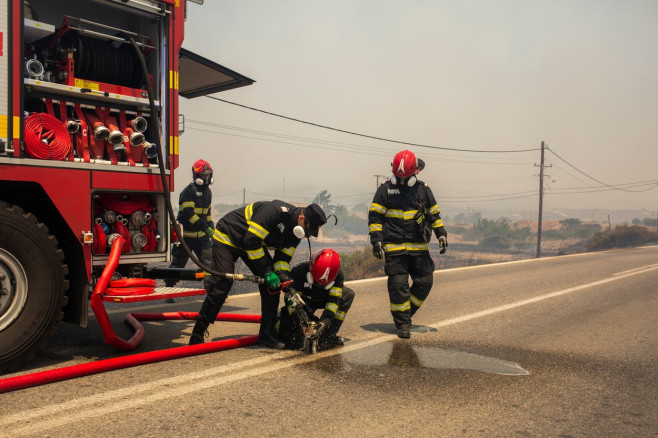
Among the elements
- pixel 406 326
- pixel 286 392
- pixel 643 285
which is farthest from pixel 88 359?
pixel 643 285

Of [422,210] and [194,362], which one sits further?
[422,210]

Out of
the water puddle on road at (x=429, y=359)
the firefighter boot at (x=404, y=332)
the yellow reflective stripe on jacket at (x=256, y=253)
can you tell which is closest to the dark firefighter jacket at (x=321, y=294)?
the water puddle on road at (x=429, y=359)

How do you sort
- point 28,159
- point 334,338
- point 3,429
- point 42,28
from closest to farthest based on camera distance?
point 3,429, point 28,159, point 42,28, point 334,338

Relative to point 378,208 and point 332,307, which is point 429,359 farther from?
point 378,208

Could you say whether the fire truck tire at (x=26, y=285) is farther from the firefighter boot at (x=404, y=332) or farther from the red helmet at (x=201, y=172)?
the red helmet at (x=201, y=172)

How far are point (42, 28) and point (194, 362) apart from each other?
284cm

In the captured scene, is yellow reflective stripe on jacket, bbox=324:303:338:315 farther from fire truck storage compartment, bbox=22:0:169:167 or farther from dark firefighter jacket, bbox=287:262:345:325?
fire truck storage compartment, bbox=22:0:169:167

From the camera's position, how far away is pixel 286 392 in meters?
3.75

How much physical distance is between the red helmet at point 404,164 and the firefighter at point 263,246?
1475 mm

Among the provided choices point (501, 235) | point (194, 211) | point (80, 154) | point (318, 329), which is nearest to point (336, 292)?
point (318, 329)

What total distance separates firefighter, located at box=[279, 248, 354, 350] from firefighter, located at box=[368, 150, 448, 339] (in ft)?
2.54

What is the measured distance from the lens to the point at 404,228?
19.7 ft

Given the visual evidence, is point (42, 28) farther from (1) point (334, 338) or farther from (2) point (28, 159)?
(1) point (334, 338)

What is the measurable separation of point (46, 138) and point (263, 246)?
191cm
